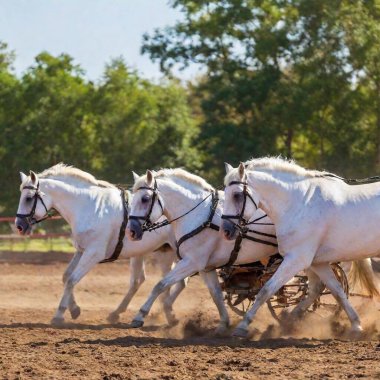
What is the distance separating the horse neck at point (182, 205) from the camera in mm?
11602

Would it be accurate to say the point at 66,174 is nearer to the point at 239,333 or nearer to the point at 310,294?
the point at 310,294

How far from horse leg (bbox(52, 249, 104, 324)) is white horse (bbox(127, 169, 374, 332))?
1272 mm

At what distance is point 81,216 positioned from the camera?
12.9 m

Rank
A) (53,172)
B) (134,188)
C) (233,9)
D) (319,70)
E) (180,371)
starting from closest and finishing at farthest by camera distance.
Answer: (180,371)
(134,188)
(53,172)
(319,70)
(233,9)

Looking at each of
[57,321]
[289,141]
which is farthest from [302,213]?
[289,141]

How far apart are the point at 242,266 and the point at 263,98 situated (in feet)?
55.0

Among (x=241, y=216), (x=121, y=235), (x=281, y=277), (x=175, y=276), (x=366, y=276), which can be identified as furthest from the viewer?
Answer: (x=121, y=235)

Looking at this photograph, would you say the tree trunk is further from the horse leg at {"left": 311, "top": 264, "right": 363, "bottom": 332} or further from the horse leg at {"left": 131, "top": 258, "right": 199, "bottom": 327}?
the horse leg at {"left": 311, "top": 264, "right": 363, "bottom": 332}

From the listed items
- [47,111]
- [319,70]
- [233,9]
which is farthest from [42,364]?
[47,111]

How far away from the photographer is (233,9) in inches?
1147

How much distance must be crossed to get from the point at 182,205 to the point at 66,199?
6.60ft

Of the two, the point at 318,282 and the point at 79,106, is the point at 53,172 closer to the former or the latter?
the point at 318,282

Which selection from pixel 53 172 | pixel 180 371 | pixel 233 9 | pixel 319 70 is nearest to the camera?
pixel 180 371

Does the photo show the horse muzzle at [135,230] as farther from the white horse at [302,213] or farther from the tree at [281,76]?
the tree at [281,76]
